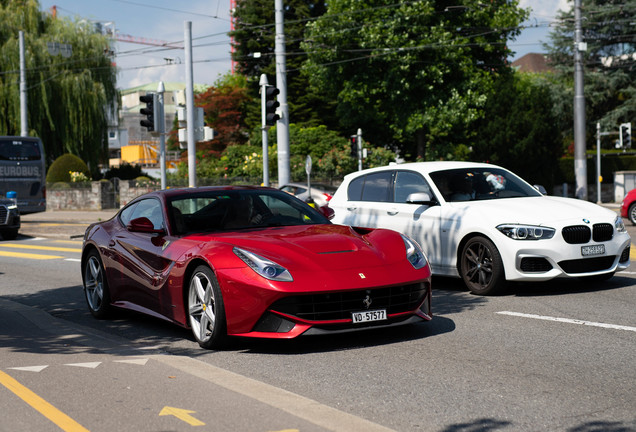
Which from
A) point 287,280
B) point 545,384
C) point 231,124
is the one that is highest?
point 231,124

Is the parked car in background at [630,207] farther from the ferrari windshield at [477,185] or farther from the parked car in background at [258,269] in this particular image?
the parked car in background at [258,269]

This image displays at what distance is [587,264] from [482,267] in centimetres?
115

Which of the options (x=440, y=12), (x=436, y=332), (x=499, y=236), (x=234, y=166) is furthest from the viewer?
(x=234, y=166)

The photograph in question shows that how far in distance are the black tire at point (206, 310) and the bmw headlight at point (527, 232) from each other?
3.88m

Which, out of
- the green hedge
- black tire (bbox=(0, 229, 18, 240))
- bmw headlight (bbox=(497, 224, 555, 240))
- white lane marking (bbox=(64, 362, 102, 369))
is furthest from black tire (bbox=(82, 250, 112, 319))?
the green hedge

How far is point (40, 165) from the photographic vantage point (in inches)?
1396

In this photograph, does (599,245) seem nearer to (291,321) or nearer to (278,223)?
(278,223)

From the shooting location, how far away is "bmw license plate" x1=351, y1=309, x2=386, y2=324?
6.57 m

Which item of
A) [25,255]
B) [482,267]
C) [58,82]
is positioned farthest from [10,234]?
[58,82]

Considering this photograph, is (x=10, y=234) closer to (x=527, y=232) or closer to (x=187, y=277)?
(x=527, y=232)

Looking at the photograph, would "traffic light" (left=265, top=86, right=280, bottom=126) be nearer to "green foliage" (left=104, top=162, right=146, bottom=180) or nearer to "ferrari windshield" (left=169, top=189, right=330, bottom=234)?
"ferrari windshield" (left=169, top=189, right=330, bottom=234)

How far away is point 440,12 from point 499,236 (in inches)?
1361

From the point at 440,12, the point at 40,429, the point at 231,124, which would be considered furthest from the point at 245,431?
the point at 231,124

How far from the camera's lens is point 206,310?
6.87m
